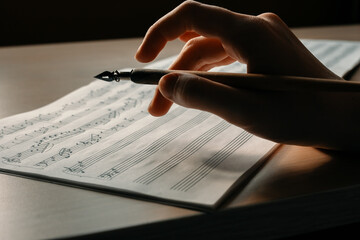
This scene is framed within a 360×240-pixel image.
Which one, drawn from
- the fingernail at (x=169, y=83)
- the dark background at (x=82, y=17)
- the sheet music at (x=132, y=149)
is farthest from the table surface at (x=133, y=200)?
the dark background at (x=82, y=17)

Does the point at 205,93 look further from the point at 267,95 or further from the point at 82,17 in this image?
the point at 82,17

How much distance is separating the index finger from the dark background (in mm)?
1488

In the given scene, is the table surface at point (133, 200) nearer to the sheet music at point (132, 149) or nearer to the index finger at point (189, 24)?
the sheet music at point (132, 149)

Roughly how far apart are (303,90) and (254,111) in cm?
5

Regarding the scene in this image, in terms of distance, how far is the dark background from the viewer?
1.91m

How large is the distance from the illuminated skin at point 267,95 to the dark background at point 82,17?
154 centimetres

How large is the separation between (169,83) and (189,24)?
10cm

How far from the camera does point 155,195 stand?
392mm

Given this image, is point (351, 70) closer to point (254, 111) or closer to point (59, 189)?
point (254, 111)

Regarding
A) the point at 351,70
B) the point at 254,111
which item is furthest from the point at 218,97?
the point at 351,70

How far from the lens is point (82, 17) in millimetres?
2006

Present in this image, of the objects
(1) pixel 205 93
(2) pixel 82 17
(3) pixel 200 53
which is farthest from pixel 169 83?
(2) pixel 82 17

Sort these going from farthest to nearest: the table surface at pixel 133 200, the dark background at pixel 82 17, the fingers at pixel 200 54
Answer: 1. the dark background at pixel 82 17
2. the fingers at pixel 200 54
3. the table surface at pixel 133 200

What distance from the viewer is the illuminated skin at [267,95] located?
440mm
